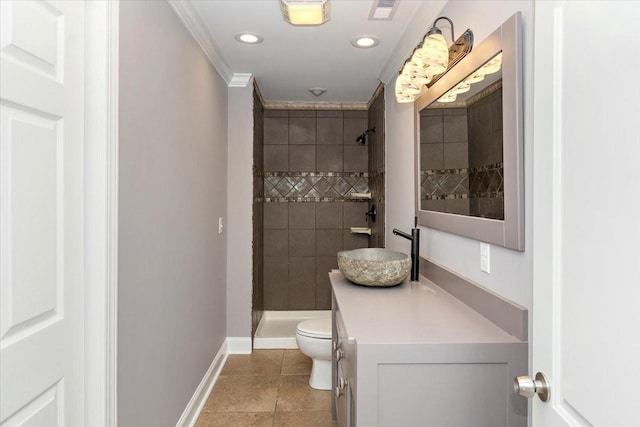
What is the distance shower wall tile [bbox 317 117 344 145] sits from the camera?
4273 mm

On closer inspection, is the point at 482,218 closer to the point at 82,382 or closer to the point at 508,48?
the point at 508,48

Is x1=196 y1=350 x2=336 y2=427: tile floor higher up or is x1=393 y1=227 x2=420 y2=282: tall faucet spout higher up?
x1=393 y1=227 x2=420 y2=282: tall faucet spout

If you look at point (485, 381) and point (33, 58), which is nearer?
point (33, 58)

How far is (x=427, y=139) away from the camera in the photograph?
85.3 inches

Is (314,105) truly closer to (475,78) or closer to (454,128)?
(454,128)

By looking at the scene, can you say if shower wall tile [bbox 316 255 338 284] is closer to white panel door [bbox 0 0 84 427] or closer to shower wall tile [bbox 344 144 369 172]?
shower wall tile [bbox 344 144 369 172]

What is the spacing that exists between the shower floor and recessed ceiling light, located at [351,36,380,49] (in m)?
2.47

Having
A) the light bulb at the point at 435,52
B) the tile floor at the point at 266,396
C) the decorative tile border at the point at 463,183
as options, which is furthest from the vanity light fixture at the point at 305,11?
the tile floor at the point at 266,396

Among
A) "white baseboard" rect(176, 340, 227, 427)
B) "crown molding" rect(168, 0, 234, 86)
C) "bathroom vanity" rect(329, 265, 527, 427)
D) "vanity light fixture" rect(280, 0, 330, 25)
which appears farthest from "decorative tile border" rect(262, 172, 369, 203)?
"bathroom vanity" rect(329, 265, 527, 427)

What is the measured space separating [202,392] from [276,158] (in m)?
2.43
